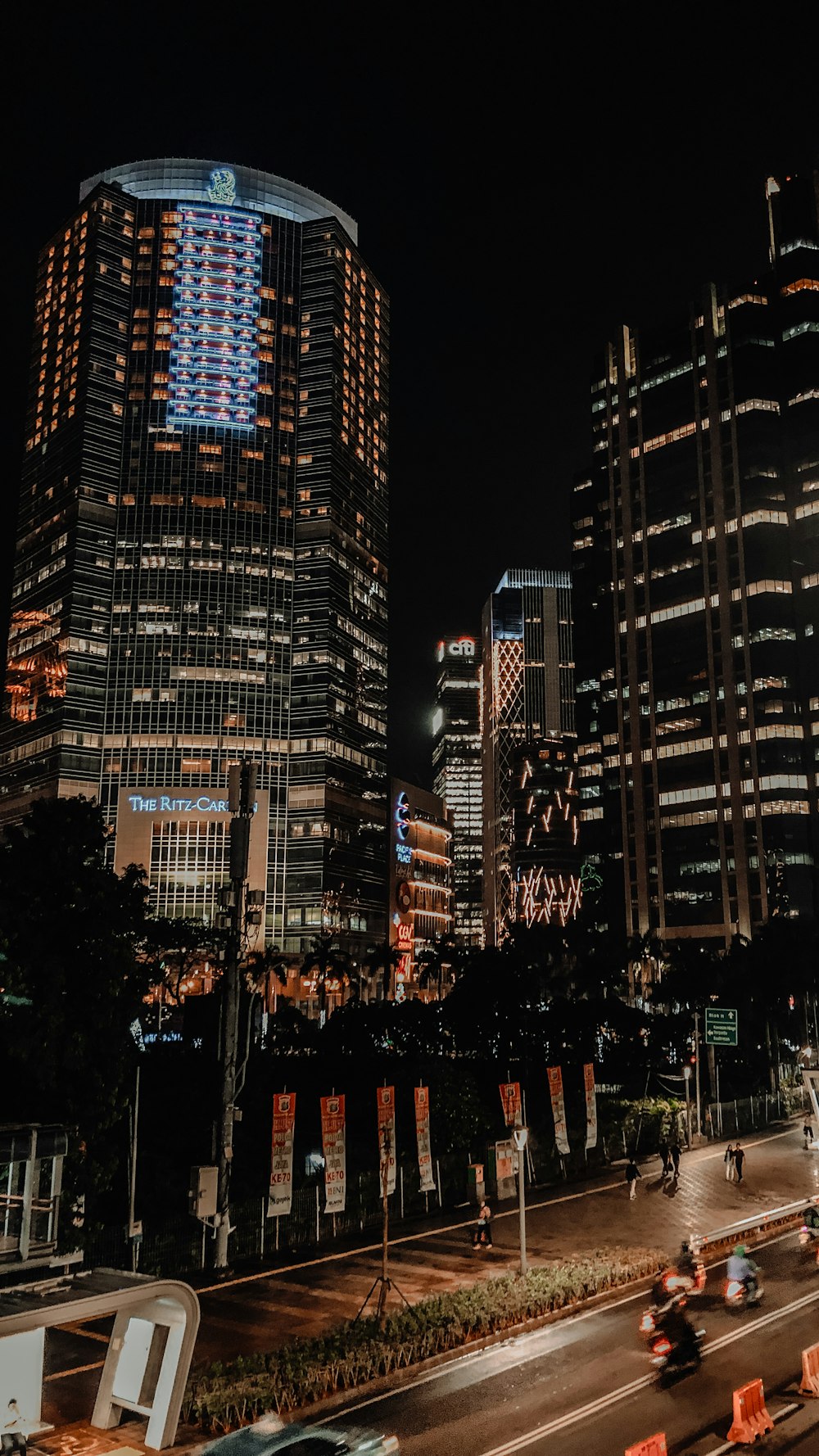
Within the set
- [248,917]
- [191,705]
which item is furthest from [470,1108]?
[191,705]

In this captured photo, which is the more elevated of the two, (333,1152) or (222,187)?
(222,187)

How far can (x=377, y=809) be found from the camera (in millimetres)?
168250

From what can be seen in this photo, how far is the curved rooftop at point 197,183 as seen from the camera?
545ft

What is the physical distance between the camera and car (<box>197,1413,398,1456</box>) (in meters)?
14.4

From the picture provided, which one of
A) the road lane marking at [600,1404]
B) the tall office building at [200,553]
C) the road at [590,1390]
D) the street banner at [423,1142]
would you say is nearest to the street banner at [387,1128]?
the street banner at [423,1142]

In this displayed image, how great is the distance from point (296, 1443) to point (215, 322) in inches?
6364

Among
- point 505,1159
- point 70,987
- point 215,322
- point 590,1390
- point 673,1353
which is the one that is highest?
point 215,322

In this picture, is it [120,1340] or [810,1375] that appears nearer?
[120,1340]

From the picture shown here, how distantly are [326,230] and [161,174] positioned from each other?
26653 mm

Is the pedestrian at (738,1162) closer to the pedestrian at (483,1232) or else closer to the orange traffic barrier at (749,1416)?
the pedestrian at (483,1232)

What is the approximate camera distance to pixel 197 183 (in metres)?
166

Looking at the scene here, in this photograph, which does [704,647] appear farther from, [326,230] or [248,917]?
[248,917]

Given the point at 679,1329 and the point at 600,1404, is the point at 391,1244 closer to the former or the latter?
the point at 679,1329

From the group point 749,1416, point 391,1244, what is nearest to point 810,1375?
point 749,1416
